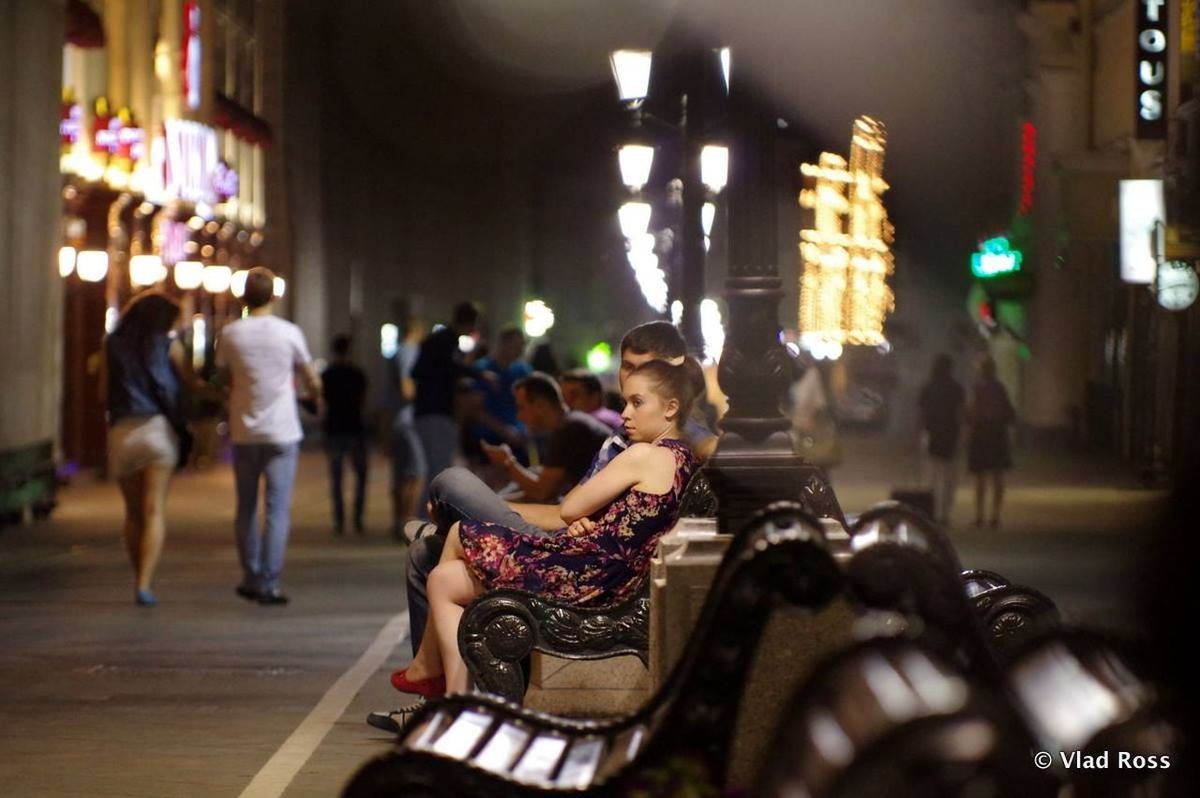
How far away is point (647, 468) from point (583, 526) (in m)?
0.35

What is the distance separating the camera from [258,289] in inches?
531


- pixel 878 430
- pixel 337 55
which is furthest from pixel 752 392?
pixel 337 55

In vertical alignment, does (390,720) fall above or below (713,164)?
below

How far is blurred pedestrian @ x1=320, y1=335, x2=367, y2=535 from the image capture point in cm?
2044

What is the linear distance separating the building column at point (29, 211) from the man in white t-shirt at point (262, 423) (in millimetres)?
8522

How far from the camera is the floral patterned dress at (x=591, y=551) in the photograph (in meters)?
7.55

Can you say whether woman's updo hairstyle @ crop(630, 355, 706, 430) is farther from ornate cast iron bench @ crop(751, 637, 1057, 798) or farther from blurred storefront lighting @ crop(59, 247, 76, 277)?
blurred storefront lighting @ crop(59, 247, 76, 277)

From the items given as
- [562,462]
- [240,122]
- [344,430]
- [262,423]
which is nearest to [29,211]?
[344,430]

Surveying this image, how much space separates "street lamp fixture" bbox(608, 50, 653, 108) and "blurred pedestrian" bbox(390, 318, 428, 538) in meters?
3.02

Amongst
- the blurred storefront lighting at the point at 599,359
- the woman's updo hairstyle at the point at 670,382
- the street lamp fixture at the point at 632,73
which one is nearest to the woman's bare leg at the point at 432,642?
the woman's updo hairstyle at the point at 670,382

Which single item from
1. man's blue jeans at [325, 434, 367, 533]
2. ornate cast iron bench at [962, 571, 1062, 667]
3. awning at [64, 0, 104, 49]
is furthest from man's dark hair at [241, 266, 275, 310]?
awning at [64, 0, 104, 49]

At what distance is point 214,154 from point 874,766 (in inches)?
1407

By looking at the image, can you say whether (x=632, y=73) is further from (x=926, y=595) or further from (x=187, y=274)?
(x=187, y=274)

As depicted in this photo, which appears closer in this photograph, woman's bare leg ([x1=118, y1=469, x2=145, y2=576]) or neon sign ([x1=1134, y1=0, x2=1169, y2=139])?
woman's bare leg ([x1=118, y1=469, x2=145, y2=576])
